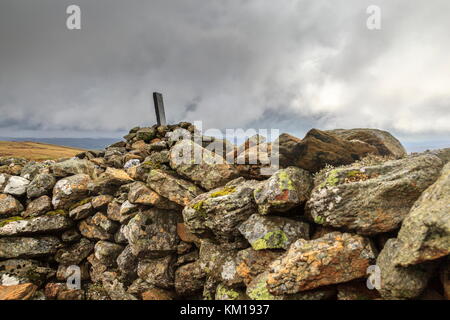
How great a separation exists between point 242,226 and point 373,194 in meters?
4.71

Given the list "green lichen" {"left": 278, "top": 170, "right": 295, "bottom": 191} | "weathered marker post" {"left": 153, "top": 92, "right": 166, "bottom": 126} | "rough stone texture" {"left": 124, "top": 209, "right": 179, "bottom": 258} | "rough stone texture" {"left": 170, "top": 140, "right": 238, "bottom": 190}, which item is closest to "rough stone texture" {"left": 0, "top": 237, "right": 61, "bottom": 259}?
"rough stone texture" {"left": 124, "top": 209, "right": 179, "bottom": 258}

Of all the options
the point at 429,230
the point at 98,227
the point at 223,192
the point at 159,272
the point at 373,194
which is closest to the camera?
the point at 429,230

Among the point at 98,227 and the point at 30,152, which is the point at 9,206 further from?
the point at 30,152

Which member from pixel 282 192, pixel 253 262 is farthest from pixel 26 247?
pixel 282 192

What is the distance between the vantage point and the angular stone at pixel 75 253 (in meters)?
14.0

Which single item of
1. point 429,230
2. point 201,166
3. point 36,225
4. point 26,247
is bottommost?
point 26,247

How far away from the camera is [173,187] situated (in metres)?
11.4

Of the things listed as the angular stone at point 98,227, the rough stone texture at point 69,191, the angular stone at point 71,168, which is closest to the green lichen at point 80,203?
the rough stone texture at point 69,191

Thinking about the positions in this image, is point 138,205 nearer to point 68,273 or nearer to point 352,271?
point 68,273

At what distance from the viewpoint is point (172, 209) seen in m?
12.2

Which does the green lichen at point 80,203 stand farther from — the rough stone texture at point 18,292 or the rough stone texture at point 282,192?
the rough stone texture at point 282,192

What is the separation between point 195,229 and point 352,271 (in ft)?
19.9

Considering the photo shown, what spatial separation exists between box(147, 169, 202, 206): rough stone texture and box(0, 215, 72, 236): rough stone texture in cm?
724

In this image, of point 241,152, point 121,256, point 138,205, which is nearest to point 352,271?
point 241,152
